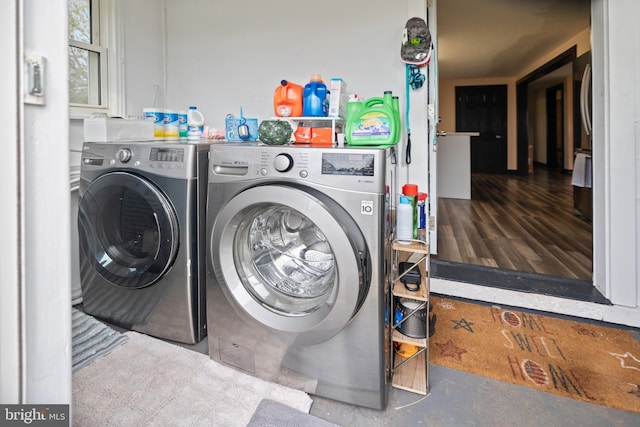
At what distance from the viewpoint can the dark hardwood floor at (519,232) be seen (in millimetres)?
2486

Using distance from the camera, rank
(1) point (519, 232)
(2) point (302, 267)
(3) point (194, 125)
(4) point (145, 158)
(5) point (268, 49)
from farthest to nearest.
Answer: (1) point (519, 232)
(5) point (268, 49)
(3) point (194, 125)
(4) point (145, 158)
(2) point (302, 267)

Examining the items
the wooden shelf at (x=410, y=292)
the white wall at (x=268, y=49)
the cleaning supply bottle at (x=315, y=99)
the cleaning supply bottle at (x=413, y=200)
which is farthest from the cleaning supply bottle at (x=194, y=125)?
the wooden shelf at (x=410, y=292)

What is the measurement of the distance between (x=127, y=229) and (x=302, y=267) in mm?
866

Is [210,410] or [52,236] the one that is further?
[210,410]

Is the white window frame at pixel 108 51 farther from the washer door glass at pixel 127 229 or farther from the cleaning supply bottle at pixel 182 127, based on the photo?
the washer door glass at pixel 127 229

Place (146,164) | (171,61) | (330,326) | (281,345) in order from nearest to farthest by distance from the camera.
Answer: (330,326)
(281,345)
(146,164)
(171,61)

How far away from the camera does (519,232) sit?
3314 mm

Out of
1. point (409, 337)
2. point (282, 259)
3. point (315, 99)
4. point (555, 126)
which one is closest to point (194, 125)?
point (315, 99)

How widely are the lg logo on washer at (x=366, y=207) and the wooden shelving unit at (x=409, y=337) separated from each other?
25 cm

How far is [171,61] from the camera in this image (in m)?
2.70

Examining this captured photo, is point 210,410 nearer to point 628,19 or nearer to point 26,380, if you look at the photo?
point 26,380

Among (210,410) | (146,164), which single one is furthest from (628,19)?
(210,410)

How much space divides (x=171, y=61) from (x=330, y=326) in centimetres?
244

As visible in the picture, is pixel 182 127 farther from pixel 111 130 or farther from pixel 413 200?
pixel 413 200
